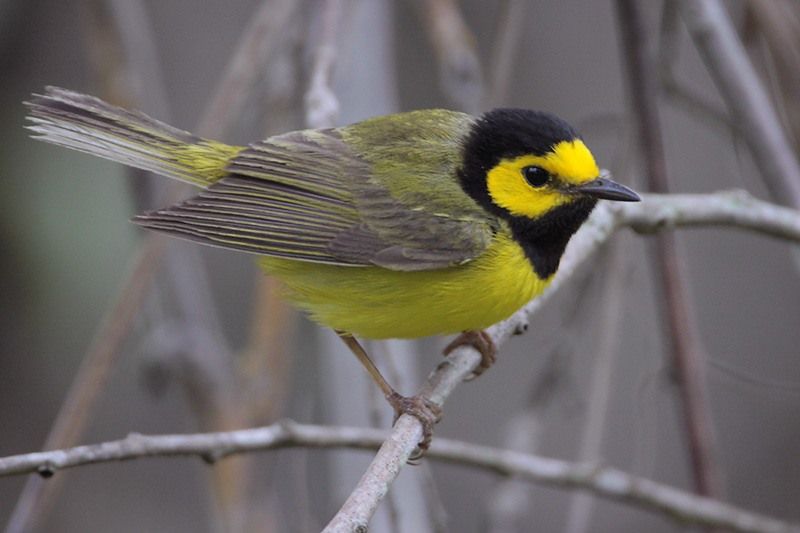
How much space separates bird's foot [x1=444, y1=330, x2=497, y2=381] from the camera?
11.2 ft

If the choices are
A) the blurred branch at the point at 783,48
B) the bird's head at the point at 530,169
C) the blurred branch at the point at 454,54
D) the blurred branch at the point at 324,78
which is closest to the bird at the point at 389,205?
the bird's head at the point at 530,169

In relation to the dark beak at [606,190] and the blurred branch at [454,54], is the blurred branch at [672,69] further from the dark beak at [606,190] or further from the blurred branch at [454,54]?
the dark beak at [606,190]

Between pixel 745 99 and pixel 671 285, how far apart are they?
697mm

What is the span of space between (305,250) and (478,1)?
3529 mm

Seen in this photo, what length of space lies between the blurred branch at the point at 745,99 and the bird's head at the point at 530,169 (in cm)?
68

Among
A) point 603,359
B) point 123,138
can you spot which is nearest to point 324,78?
point 123,138

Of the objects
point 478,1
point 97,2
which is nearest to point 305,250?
point 97,2

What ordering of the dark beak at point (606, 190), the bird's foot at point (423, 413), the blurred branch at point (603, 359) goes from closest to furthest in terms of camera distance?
the bird's foot at point (423, 413) → the dark beak at point (606, 190) → the blurred branch at point (603, 359)

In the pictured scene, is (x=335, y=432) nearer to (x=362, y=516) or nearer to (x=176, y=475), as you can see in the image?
(x=362, y=516)

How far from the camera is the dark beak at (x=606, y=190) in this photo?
10.2ft

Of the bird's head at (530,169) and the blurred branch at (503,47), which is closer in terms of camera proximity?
the bird's head at (530,169)

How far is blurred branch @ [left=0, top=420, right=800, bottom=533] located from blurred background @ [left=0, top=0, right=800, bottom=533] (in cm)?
19

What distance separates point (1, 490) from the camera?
Result: 17.7 feet

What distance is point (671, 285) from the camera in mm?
3846
